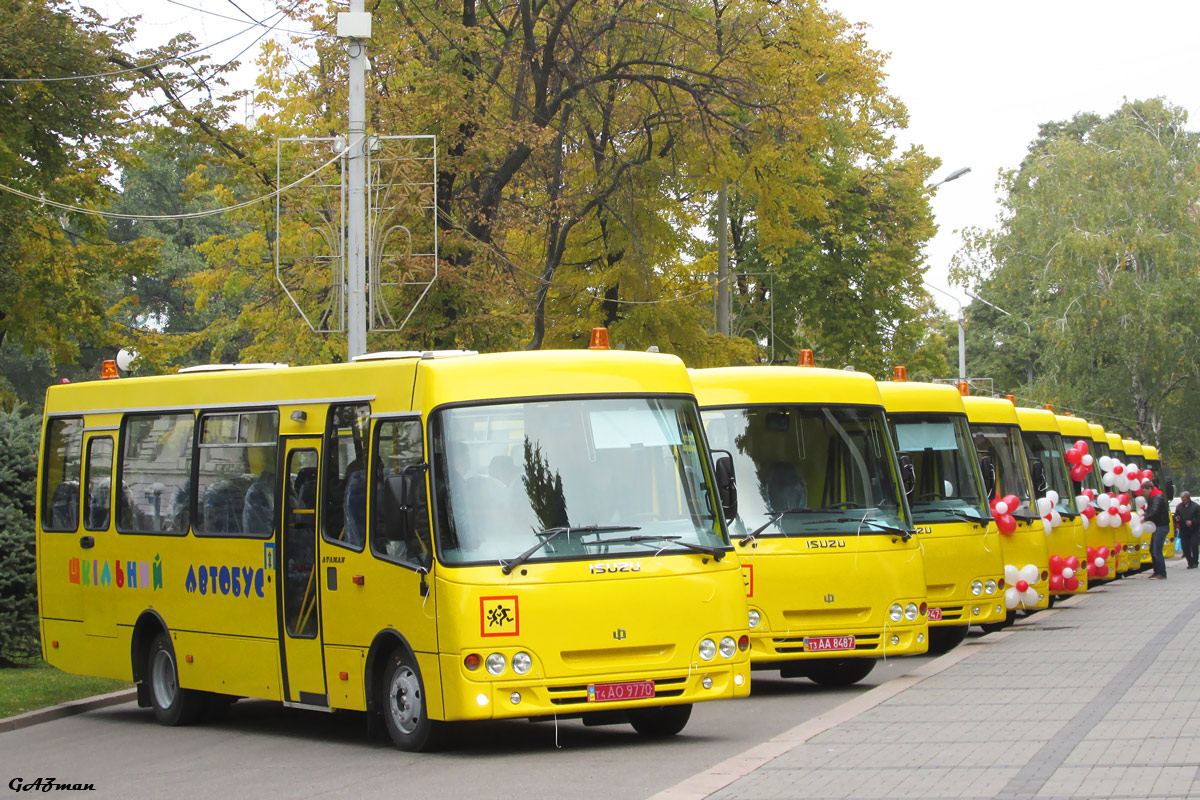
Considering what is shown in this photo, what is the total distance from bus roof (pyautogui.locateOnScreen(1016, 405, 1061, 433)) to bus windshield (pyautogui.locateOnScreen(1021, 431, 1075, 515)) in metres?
0.13

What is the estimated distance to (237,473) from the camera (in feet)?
43.5

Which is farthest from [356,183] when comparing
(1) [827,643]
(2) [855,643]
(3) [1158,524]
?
(3) [1158,524]

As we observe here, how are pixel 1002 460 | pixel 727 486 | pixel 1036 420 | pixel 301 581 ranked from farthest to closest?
pixel 1036 420, pixel 1002 460, pixel 301 581, pixel 727 486

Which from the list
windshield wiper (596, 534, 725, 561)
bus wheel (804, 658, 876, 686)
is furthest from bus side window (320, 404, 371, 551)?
bus wheel (804, 658, 876, 686)

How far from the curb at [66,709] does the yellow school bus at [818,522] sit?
249 inches

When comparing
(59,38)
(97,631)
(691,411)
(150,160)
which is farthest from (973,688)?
(150,160)

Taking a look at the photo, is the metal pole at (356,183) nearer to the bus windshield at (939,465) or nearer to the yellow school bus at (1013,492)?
the bus windshield at (939,465)

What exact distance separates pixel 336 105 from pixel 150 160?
146ft

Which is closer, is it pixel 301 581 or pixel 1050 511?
pixel 301 581

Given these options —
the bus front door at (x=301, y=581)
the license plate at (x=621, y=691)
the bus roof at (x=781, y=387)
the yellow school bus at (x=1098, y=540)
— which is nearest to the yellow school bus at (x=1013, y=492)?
the bus roof at (x=781, y=387)

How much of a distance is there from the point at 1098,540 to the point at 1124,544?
5620 mm

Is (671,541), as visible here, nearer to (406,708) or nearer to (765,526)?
(406,708)

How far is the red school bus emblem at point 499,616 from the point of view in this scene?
10.3m

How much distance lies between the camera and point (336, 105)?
27.7 meters
